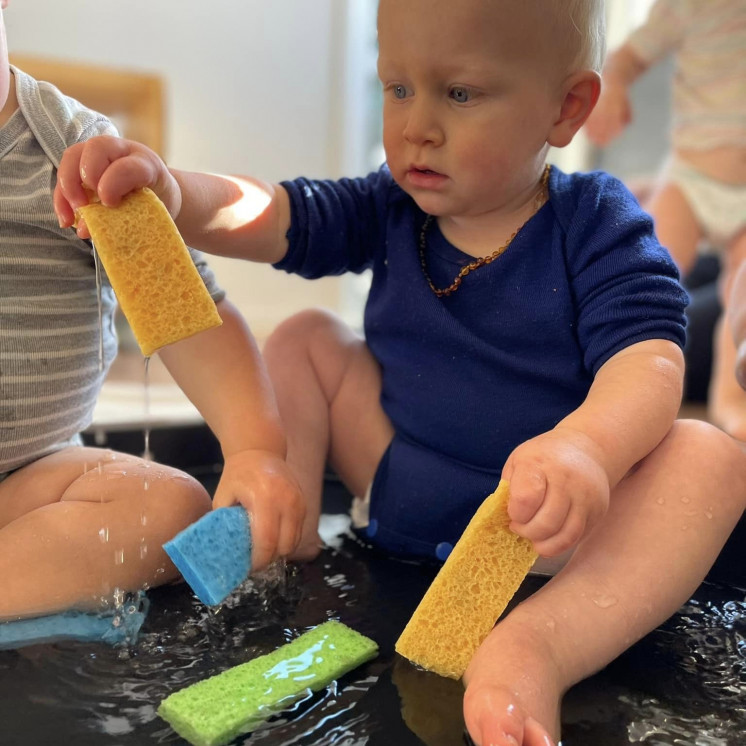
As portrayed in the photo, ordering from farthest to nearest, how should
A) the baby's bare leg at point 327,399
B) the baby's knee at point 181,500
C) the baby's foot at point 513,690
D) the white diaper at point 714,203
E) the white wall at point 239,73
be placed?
the white wall at point 239,73
the white diaper at point 714,203
the baby's bare leg at point 327,399
the baby's knee at point 181,500
the baby's foot at point 513,690

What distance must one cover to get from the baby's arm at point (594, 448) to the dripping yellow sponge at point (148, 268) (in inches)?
9.5

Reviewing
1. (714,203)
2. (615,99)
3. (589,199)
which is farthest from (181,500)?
(714,203)

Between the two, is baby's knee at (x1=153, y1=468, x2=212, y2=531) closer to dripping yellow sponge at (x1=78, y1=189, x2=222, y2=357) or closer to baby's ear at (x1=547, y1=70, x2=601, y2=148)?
dripping yellow sponge at (x1=78, y1=189, x2=222, y2=357)

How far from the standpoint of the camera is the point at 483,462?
0.77 metres

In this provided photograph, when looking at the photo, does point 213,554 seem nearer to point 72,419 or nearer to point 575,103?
point 72,419

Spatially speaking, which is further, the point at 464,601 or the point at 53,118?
the point at 53,118

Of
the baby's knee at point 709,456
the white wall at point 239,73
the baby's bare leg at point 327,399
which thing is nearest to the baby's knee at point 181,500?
the baby's bare leg at point 327,399

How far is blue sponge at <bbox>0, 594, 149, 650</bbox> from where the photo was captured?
611 millimetres

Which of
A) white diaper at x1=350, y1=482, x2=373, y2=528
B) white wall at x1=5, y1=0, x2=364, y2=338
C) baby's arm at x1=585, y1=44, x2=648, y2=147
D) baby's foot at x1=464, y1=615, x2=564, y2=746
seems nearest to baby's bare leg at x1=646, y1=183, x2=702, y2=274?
baby's arm at x1=585, y1=44, x2=648, y2=147

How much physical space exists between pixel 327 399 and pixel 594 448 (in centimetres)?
34

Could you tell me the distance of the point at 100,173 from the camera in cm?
58

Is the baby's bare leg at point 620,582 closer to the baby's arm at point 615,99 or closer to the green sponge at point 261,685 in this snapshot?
the green sponge at point 261,685

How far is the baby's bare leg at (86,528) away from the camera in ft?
2.13

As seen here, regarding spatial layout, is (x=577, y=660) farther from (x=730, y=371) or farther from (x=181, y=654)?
(x=730, y=371)
